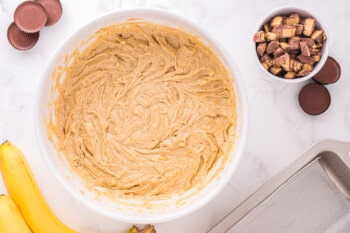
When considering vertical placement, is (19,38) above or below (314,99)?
above

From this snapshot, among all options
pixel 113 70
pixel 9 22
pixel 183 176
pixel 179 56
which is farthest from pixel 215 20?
pixel 9 22

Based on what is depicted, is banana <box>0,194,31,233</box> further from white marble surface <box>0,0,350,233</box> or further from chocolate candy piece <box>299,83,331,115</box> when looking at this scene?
chocolate candy piece <box>299,83,331,115</box>

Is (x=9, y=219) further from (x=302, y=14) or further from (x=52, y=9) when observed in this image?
(x=302, y=14)

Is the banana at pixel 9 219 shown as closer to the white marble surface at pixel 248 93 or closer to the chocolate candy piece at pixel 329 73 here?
the white marble surface at pixel 248 93

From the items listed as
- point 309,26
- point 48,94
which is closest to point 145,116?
point 48,94

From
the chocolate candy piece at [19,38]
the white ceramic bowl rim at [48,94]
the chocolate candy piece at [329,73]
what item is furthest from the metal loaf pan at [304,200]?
the chocolate candy piece at [19,38]

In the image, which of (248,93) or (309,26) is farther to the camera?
(248,93)

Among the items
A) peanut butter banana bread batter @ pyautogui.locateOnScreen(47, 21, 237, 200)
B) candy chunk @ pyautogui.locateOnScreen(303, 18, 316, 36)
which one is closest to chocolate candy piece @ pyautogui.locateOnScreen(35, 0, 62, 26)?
peanut butter banana bread batter @ pyautogui.locateOnScreen(47, 21, 237, 200)
